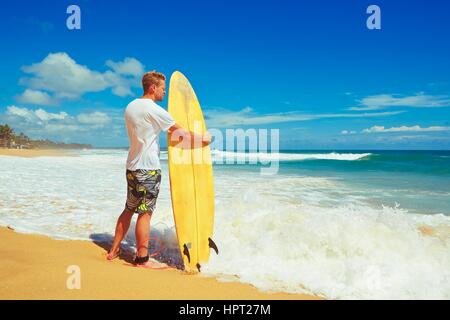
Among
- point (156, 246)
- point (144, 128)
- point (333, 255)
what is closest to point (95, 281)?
point (144, 128)

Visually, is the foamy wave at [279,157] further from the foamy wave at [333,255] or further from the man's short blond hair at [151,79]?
the man's short blond hair at [151,79]

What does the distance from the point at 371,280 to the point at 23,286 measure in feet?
7.80

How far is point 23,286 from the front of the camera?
223 centimetres

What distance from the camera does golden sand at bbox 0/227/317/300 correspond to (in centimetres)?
221

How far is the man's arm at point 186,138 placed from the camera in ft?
9.62

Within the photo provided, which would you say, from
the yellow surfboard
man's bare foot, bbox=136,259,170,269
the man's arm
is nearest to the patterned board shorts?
the yellow surfboard

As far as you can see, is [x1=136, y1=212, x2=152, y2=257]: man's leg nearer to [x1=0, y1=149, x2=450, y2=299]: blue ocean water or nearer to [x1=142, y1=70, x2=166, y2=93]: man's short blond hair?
[x1=0, y1=149, x2=450, y2=299]: blue ocean water

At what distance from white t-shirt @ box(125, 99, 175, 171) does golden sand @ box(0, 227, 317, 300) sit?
2.65ft

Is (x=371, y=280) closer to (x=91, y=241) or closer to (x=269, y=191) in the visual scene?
(x=91, y=241)

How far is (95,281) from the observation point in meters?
2.41

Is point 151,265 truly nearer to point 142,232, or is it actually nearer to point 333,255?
point 142,232

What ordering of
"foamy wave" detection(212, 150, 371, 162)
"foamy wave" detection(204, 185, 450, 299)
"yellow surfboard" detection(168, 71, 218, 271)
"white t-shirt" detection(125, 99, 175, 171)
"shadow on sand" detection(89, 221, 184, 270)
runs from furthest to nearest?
"foamy wave" detection(212, 150, 371, 162) < "shadow on sand" detection(89, 221, 184, 270) < "yellow surfboard" detection(168, 71, 218, 271) < "white t-shirt" detection(125, 99, 175, 171) < "foamy wave" detection(204, 185, 450, 299)

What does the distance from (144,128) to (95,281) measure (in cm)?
115
